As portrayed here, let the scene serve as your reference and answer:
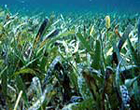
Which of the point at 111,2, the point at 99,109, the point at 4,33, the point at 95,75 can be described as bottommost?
the point at 99,109

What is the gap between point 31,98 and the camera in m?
1.13

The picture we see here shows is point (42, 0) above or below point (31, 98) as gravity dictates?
above

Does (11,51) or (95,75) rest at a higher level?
(11,51)

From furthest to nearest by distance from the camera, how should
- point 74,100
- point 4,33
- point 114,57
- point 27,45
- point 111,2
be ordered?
1. point 111,2
2. point 4,33
3. point 27,45
4. point 114,57
5. point 74,100

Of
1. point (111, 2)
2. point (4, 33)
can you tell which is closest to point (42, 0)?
point (111, 2)

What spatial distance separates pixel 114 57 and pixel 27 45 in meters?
0.70

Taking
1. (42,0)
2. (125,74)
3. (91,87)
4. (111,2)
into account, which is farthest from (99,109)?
(42,0)

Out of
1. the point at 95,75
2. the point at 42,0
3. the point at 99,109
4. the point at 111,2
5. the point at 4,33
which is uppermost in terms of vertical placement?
the point at 42,0

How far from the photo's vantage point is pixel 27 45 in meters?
1.73

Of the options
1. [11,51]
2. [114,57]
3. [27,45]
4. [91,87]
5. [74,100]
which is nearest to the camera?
[91,87]

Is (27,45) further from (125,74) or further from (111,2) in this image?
(111,2)

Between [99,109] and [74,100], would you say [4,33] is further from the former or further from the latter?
[99,109]

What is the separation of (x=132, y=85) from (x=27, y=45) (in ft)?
3.04

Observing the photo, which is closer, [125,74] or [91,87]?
[91,87]
